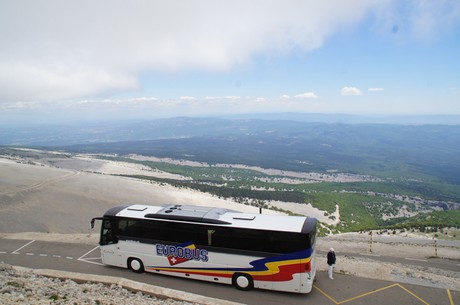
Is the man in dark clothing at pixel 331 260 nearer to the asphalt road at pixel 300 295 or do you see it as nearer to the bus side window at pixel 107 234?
the asphalt road at pixel 300 295

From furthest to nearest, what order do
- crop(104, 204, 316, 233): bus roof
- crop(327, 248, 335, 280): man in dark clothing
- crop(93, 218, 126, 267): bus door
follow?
crop(93, 218, 126, 267): bus door → crop(327, 248, 335, 280): man in dark clothing → crop(104, 204, 316, 233): bus roof

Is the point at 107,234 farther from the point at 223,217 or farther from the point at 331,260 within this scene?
the point at 331,260

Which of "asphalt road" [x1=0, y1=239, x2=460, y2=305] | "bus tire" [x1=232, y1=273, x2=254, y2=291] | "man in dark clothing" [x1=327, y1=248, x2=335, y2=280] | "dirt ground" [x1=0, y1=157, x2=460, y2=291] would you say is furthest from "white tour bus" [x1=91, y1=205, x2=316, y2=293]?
"dirt ground" [x1=0, y1=157, x2=460, y2=291]

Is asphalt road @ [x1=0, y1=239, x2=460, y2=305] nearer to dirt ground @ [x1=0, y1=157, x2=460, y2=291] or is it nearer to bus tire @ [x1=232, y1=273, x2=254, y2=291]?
bus tire @ [x1=232, y1=273, x2=254, y2=291]

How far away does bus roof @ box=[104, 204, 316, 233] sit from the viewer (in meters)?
15.5

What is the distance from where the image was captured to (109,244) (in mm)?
18547

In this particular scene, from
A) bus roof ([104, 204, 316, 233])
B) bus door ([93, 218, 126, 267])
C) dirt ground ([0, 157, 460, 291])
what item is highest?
bus roof ([104, 204, 316, 233])

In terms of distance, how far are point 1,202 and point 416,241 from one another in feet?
143

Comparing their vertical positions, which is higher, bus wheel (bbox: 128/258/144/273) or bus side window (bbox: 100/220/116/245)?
bus side window (bbox: 100/220/116/245)

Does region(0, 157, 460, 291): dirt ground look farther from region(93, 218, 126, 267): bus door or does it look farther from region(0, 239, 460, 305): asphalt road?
region(93, 218, 126, 267): bus door

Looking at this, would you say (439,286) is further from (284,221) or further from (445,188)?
(445,188)

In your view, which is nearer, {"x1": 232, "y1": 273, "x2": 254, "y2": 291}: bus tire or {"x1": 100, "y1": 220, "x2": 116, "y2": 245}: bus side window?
{"x1": 232, "y1": 273, "x2": 254, "y2": 291}: bus tire

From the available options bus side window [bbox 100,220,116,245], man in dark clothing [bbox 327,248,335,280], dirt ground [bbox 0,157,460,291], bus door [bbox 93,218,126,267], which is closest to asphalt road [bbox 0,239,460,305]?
man in dark clothing [bbox 327,248,335,280]

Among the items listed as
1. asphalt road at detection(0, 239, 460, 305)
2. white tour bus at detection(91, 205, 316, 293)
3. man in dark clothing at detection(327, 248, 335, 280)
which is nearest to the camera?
white tour bus at detection(91, 205, 316, 293)
